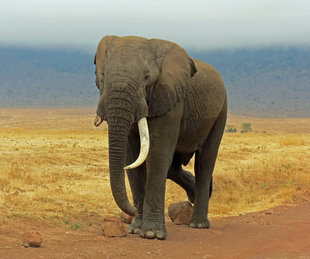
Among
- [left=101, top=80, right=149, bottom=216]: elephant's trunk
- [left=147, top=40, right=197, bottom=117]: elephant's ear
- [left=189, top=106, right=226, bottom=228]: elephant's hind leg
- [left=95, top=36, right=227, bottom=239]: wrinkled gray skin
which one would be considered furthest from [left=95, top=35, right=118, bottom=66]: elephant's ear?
→ [left=189, top=106, right=226, bottom=228]: elephant's hind leg

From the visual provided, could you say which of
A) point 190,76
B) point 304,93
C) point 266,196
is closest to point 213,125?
point 190,76

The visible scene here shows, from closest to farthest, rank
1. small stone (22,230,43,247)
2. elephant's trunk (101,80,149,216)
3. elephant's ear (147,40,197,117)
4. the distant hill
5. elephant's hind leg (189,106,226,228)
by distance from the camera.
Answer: small stone (22,230,43,247), elephant's trunk (101,80,149,216), elephant's ear (147,40,197,117), elephant's hind leg (189,106,226,228), the distant hill

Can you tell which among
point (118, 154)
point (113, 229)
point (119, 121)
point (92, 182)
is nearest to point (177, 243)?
point (113, 229)

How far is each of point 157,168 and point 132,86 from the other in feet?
4.70

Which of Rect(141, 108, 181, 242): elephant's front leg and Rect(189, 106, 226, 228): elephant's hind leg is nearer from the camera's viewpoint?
Rect(141, 108, 181, 242): elephant's front leg

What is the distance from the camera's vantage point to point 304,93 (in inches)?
5871

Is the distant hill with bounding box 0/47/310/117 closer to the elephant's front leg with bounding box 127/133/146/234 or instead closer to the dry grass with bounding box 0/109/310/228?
the dry grass with bounding box 0/109/310/228

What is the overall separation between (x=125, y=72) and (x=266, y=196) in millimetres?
7712

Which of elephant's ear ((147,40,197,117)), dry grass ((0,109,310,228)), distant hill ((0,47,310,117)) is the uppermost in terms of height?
elephant's ear ((147,40,197,117))

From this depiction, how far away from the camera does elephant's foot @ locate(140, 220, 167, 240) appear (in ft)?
27.2

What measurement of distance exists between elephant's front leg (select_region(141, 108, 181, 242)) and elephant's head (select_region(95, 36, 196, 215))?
0.22 metres

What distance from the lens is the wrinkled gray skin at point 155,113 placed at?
7.29m

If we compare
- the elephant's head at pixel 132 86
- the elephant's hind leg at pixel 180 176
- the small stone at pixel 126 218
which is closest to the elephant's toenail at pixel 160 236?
the elephant's head at pixel 132 86

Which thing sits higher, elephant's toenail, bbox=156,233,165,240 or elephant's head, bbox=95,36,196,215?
elephant's head, bbox=95,36,196,215
